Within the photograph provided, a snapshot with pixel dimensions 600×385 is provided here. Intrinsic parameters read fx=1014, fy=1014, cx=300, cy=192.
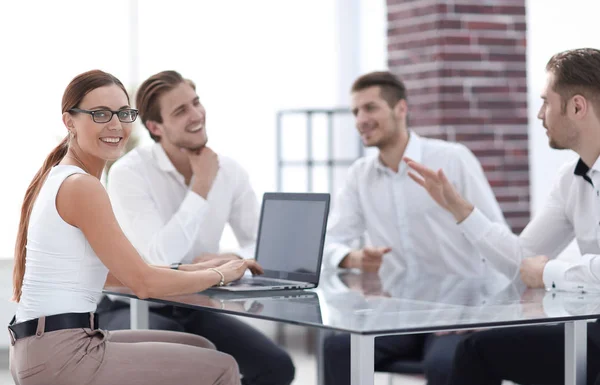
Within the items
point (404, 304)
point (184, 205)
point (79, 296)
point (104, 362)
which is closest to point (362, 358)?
point (404, 304)

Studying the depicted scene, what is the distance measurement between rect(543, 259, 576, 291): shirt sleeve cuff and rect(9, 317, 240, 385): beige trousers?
1.04 m

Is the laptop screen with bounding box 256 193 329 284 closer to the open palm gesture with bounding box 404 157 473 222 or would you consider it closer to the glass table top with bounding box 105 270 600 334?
the glass table top with bounding box 105 270 600 334

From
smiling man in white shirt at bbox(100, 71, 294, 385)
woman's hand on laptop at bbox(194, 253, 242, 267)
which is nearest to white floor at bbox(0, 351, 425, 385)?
smiling man in white shirt at bbox(100, 71, 294, 385)

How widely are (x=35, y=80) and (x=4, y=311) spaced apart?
353cm

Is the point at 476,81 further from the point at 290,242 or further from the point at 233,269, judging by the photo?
the point at 233,269

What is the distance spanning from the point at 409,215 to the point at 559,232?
35.6 inches

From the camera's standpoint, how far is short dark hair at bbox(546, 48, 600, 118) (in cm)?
313

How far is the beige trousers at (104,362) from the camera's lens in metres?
2.35

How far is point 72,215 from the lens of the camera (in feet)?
7.98

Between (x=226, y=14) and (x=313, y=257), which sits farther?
(x=226, y=14)

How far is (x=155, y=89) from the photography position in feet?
12.3

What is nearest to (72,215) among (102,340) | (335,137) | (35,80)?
(102,340)

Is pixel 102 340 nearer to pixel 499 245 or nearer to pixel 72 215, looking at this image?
pixel 72 215

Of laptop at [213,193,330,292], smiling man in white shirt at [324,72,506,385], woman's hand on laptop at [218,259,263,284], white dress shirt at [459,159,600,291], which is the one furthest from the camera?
smiling man in white shirt at [324,72,506,385]
